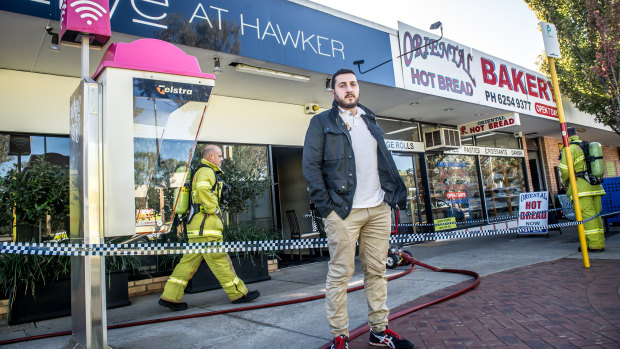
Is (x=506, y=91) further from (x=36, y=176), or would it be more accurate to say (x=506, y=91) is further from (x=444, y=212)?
(x=36, y=176)

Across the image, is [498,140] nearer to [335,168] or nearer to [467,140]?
[467,140]

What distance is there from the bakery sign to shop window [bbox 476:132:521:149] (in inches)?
55.7

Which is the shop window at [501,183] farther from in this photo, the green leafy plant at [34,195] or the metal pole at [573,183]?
the green leafy plant at [34,195]

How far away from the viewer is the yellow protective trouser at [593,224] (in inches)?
253

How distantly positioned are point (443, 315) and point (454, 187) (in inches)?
366

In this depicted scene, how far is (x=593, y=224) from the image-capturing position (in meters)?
6.43

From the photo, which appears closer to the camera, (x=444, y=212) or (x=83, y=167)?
(x=83, y=167)

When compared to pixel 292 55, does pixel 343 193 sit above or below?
below

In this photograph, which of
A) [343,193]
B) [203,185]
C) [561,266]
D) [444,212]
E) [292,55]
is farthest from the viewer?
[444,212]

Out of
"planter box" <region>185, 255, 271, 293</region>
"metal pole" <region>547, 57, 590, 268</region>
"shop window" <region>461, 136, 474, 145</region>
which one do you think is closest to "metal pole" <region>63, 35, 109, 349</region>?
"planter box" <region>185, 255, 271, 293</region>

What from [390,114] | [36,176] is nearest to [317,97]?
[390,114]

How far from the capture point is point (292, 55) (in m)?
6.25

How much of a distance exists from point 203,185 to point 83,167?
1.73 metres

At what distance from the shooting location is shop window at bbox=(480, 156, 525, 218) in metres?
13.4
